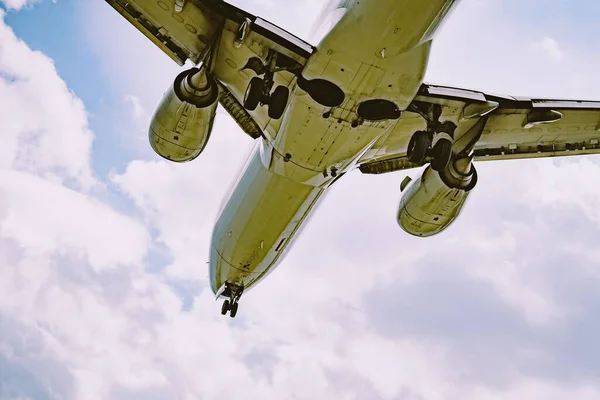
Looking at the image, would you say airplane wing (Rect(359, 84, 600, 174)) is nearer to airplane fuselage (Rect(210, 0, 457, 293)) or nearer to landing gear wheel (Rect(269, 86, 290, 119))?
airplane fuselage (Rect(210, 0, 457, 293))

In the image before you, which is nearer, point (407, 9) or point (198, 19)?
point (407, 9)

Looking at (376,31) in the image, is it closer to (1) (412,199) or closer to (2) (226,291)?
(1) (412,199)

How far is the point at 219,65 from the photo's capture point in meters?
16.9

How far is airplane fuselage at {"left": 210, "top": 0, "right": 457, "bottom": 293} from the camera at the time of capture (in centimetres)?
1254

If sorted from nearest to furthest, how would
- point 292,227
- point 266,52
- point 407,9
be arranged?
point 407,9, point 266,52, point 292,227

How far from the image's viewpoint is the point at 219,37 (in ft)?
52.1

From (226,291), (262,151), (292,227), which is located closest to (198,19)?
(262,151)

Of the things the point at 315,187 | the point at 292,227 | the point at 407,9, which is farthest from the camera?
the point at 292,227

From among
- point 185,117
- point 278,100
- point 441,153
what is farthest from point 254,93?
point 441,153

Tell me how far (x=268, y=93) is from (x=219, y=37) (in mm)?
2295

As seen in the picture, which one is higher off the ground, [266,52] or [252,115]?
[266,52]

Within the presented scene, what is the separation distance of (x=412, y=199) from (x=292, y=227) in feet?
11.8

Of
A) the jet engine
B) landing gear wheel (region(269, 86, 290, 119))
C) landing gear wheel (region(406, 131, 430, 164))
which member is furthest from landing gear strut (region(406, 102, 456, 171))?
landing gear wheel (region(269, 86, 290, 119))

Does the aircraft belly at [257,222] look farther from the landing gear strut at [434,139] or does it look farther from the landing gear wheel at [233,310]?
the landing gear strut at [434,139]
